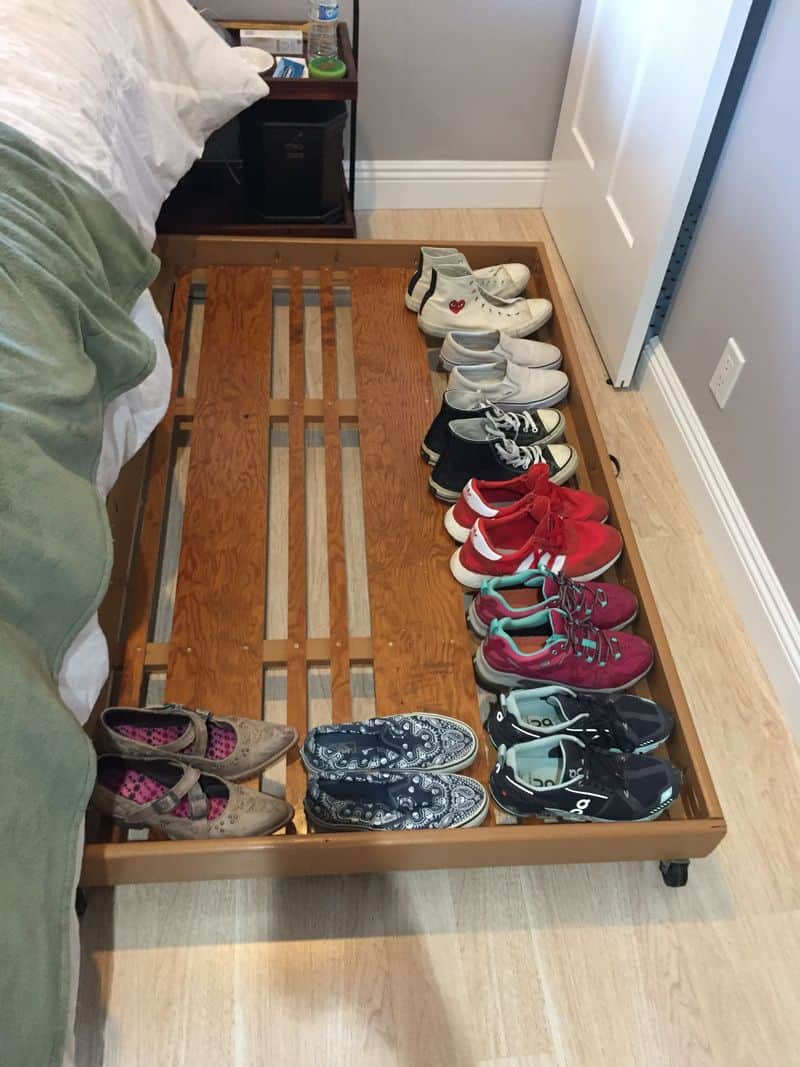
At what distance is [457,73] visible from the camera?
2055mm

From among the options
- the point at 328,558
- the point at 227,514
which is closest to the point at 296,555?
the point at 328,558

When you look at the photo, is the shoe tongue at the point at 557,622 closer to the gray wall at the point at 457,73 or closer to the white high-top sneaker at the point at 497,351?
the white high-top sneaker at the point at 497,351

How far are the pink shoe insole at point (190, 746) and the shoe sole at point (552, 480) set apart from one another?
1.87 ft

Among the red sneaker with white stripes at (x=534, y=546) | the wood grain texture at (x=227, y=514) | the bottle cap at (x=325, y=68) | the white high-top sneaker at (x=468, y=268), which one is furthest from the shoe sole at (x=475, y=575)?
the bottle cap at (x=325, y=68)

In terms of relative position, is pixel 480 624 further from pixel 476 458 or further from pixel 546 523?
pixel 476 458

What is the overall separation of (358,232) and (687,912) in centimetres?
180

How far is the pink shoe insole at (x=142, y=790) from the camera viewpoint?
1037 mm

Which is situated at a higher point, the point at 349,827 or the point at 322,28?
the point at 322,28

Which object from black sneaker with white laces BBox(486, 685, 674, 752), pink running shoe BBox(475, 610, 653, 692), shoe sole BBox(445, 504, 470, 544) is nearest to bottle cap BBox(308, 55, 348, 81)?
shoe sole BBox(445, 504, 470, 544)

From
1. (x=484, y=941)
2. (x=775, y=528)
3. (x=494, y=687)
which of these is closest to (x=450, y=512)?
(x=494, y=687)

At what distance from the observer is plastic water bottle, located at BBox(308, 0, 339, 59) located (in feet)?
5.65

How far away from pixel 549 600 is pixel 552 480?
33 centimetres

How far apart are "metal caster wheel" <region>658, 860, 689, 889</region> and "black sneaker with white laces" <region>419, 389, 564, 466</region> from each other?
0.75 metres

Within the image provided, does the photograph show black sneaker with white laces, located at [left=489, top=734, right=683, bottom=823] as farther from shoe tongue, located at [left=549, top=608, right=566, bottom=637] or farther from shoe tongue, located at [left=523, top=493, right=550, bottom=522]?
shoe tongue, located at [left=523, top=493, right=550, bottom=522]
